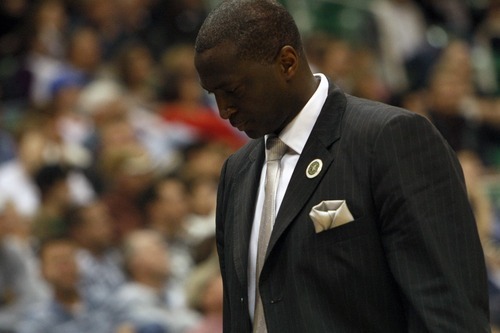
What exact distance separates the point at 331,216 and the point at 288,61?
367mm

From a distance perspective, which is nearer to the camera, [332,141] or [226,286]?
[332,141]

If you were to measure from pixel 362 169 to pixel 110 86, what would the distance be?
5536mm

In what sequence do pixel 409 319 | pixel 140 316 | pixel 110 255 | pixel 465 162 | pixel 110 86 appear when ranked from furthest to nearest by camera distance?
1. pixel 110 86
2. pixel 465 162
3. pixel 110 255
4. pixel 140 316
5. pixel 409 319

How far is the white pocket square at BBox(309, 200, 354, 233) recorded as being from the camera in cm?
243

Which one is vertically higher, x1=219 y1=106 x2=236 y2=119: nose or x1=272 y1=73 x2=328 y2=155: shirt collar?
x1=219 y1=106 x2=236 y2=119: nose

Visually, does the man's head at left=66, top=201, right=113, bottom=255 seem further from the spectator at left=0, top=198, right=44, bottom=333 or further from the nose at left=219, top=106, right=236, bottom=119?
the nose at left=219, top=106, right=236, bottom=119

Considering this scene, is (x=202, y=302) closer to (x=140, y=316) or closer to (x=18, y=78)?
(x=140, y=316)

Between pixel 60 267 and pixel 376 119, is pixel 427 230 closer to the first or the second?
pixel 376 119

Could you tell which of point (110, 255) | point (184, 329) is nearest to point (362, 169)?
point (184, 329)

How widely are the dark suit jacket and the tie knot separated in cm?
9

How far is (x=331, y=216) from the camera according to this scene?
7.98ft

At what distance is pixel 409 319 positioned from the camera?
2.40 m

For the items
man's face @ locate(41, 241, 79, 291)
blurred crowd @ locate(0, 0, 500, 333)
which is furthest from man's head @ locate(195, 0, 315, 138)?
man's face @ locate(41, 241, 79, 291)

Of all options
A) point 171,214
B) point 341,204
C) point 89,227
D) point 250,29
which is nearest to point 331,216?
point 341,204
